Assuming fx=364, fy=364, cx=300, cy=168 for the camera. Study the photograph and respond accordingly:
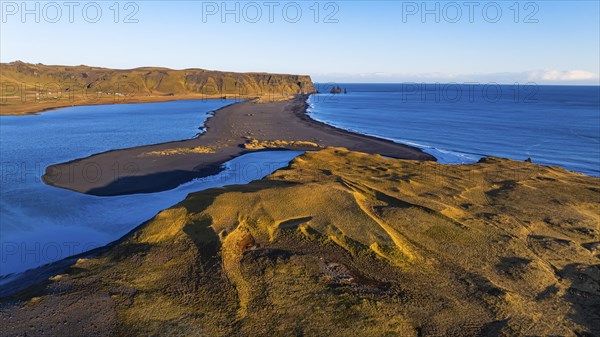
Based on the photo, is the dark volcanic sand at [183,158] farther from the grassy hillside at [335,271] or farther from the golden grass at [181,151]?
the grassy hillside at [335,271]

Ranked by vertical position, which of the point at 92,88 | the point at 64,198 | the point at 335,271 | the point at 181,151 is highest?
the point at 92,88

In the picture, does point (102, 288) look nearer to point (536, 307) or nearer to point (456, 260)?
point (456, 260)

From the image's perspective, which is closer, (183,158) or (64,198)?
(64,198)

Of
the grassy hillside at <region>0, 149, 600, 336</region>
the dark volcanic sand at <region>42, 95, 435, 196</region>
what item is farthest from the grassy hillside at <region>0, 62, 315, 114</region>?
the grassy hillside at <region>0, 149, 600, 336</region>

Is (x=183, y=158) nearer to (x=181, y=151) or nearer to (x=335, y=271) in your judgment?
(x=181, y=151)

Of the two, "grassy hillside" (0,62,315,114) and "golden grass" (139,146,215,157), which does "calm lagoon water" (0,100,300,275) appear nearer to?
"golden grass" (139,146,215,157)

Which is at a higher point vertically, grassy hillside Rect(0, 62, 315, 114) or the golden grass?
grassy hillside Rect(0, 62, 315, 114)

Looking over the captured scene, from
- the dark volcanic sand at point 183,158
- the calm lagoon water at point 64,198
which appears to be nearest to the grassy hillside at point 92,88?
the calm lagoon water at point 64,198

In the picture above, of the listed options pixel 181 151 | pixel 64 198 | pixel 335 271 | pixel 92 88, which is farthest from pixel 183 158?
pixel 92 88
